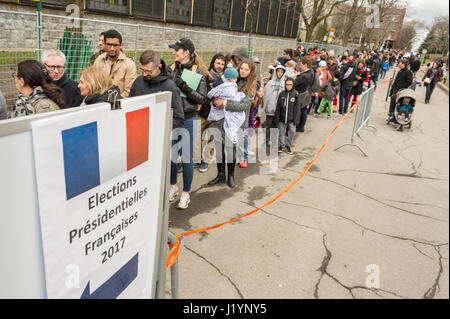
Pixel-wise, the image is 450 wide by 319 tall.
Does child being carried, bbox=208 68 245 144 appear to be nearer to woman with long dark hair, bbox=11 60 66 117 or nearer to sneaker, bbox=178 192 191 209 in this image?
sneaker, bbox=178 192 191 209

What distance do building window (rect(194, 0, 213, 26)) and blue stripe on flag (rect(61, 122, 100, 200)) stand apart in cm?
2267

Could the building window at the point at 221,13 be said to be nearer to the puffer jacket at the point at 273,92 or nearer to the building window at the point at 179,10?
the building window at the point at 179,10

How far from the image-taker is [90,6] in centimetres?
1443

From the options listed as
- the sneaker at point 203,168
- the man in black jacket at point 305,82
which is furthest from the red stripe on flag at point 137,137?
the man in black jacket at point 305,82

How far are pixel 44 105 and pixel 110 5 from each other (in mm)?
15127

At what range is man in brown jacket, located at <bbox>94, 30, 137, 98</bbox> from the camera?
4.06 metres

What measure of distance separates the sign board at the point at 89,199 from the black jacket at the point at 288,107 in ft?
16.2

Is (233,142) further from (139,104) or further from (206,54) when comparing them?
(206,54)

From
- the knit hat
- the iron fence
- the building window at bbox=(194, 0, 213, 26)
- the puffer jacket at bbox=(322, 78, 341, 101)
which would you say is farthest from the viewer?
the building window at bbox=(194, 0, 213, 26)

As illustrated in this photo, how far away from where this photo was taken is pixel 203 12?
22656mm

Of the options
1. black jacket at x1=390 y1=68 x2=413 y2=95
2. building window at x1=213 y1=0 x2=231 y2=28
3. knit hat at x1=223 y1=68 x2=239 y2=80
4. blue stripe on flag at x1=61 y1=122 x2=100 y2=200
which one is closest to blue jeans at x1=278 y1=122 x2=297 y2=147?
knit hat at x1=223 y1=68 x2=239 y2=80

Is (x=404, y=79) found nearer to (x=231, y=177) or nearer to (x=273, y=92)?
(x=273, y=92)

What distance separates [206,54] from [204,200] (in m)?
9.32

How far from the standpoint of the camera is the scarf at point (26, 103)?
2.40m
